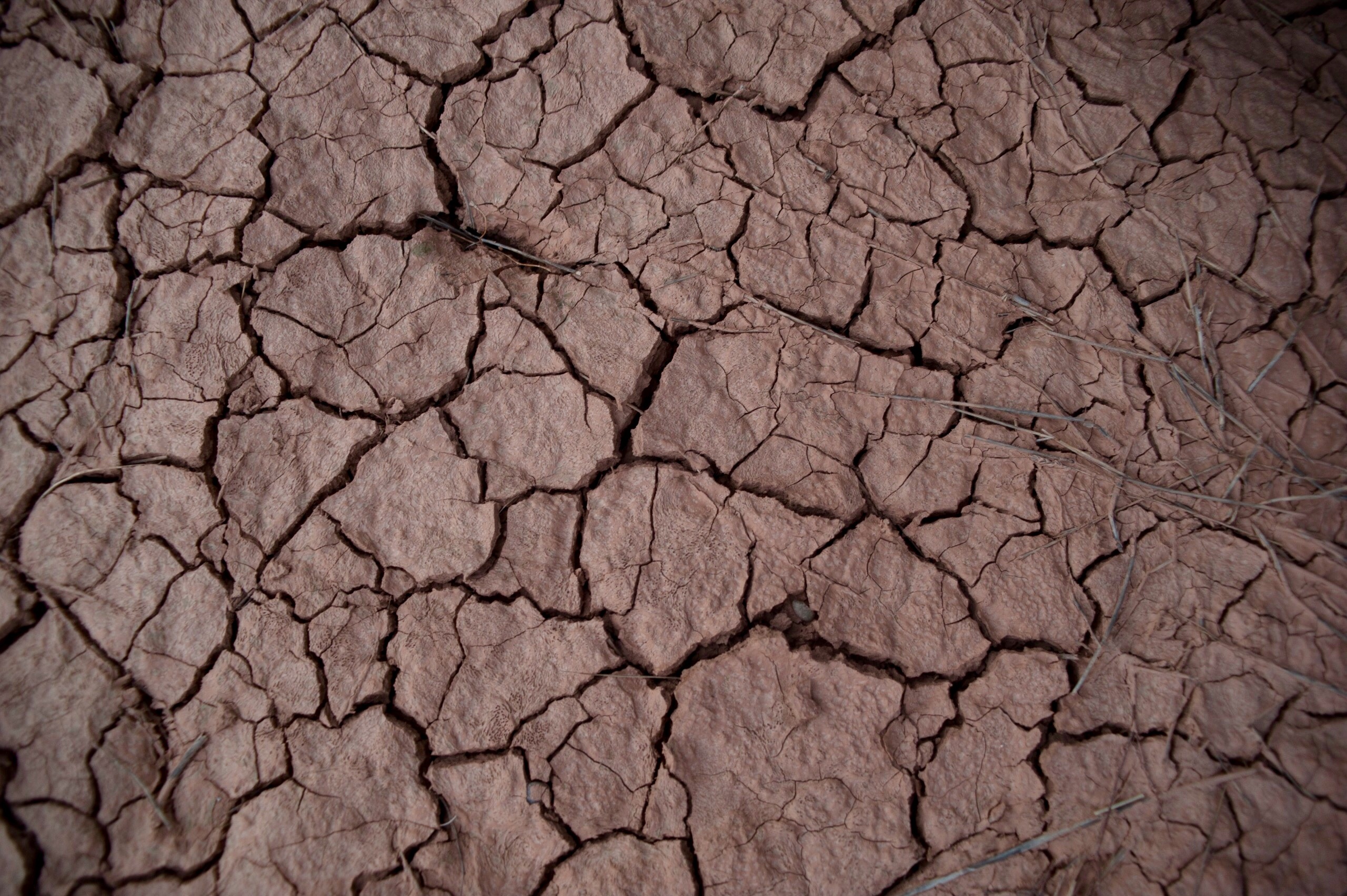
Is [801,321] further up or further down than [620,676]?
further up

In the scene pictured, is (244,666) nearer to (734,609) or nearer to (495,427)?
(495,427)

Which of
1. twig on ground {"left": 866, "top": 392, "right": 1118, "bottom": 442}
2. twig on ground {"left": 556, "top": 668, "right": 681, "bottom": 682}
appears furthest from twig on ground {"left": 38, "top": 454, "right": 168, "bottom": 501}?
twig on ground {"left": 866, "top": 392, "right": 1118, "bottom": 442}

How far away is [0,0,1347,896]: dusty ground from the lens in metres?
1.70

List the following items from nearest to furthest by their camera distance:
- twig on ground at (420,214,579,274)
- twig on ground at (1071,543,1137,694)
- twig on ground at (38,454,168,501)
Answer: twig on ground at (1071,543,1137,694), twig on ground at (38,454,168,501), twig on ground at (420,214,579,274)

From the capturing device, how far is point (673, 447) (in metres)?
1.91

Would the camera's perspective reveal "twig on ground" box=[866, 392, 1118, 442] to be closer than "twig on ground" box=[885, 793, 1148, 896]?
No

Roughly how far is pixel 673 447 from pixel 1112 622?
1163 mm

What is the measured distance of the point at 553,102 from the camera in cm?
208

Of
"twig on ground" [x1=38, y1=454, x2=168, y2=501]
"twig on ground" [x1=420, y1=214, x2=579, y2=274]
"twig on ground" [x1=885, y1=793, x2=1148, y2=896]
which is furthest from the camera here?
"twig on ground" [x1=420, y1=214, x2=579, y2=274]


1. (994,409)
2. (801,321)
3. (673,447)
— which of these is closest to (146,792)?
(673,447)

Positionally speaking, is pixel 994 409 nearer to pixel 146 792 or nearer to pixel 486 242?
pixel 486 242

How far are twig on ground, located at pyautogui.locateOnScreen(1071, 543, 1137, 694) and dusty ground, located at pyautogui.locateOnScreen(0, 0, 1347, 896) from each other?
11 mm

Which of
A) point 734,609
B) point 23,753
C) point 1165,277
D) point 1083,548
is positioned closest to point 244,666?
point 23,753

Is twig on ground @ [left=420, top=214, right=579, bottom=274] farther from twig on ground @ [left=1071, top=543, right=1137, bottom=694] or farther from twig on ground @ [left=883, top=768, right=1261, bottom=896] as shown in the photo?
twig on ground @ [left=883, top=768, right=1261, bottom=896]
